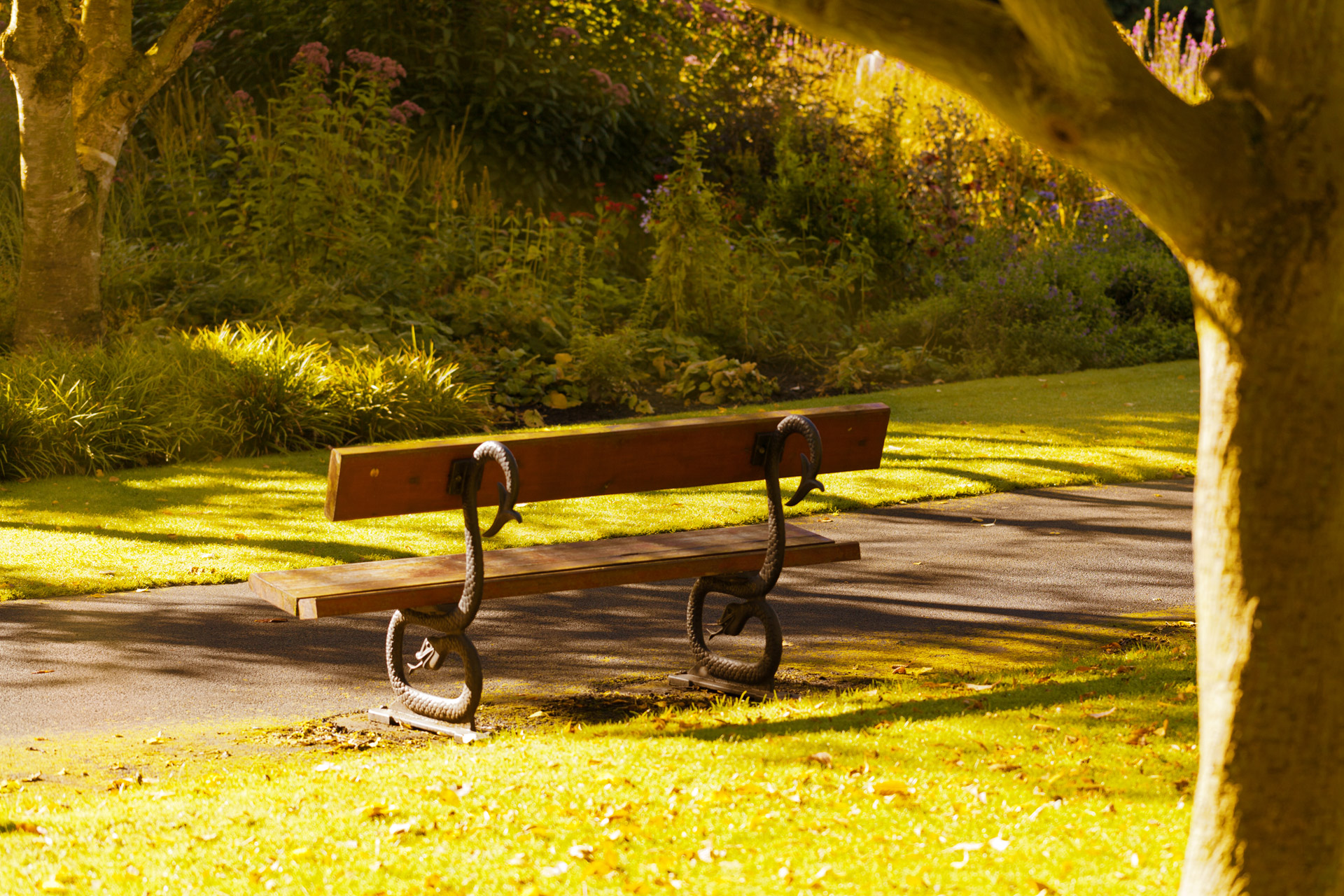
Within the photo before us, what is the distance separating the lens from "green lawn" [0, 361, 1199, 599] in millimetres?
6895

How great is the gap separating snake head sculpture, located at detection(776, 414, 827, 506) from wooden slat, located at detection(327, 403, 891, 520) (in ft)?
0.18

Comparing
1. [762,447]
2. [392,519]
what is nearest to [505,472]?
[762,447]

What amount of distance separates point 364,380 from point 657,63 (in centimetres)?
885

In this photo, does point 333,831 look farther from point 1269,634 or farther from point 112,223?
point 112,223

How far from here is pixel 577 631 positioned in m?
5.82

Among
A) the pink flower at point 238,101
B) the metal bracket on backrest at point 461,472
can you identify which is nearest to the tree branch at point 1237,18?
the metal bracket on backrest at point 461,472

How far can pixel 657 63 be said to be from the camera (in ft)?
58.2

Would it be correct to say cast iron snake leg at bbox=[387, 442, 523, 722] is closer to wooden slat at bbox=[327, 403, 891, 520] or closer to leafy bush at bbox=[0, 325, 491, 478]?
wooden slat at bbox=[327, 403, 891, 520]

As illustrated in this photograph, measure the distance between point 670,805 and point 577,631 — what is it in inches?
88.6

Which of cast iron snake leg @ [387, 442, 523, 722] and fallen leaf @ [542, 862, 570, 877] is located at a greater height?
cast iron snake leg @ [387, 442, 523, 722]

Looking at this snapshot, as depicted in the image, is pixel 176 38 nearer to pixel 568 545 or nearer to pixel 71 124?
pixel 71 124

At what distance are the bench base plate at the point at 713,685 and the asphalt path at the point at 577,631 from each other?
132 millimetres

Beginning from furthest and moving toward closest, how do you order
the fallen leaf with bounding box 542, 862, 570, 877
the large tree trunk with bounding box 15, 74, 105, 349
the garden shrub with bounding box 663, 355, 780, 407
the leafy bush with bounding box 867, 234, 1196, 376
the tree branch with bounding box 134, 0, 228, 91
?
1. the leafy bush with bounding box 867, 234, 1196, 376
2. the garden shrub with bounding box 663, 355, 780, 407
3. the tree branch with bounding box 134, 0, 228, 91
4. the large tree trunk with bounding box 15, 74, 105, 349
5. the fallen leaf with bounding box 542, 862, 570, 877

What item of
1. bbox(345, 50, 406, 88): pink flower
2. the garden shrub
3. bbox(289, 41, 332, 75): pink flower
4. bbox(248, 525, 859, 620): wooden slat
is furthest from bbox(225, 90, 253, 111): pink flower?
bbox(248, 525, 859, 620): wooden slat
